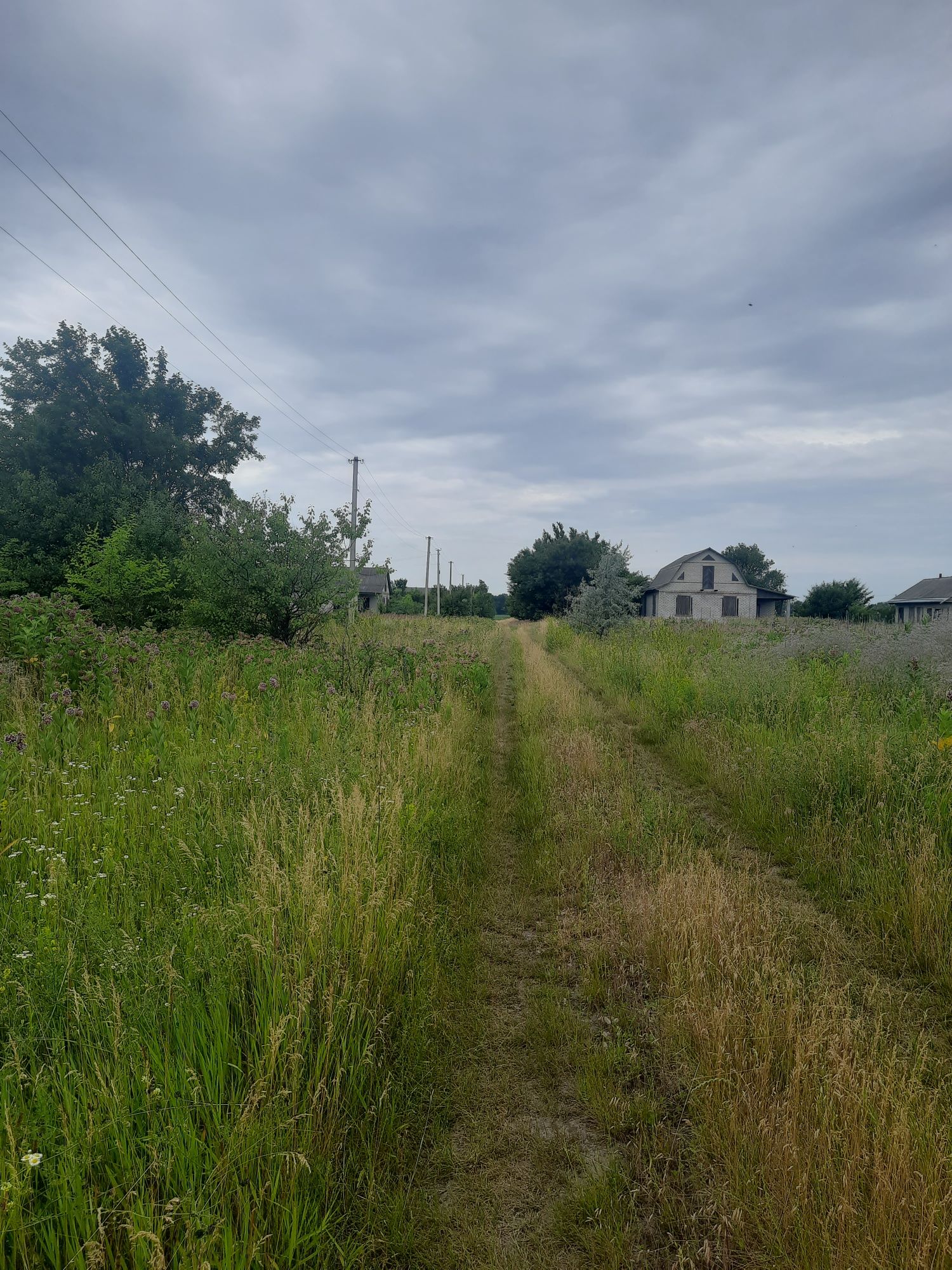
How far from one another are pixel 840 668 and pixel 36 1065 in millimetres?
10863

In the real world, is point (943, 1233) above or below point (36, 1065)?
below

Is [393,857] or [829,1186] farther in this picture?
[393,857]

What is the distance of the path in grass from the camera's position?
78.8 inches

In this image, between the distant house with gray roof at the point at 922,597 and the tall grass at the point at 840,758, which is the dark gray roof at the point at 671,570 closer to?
the distant house with gray roof at the point at 922,597

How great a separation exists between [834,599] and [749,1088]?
60.9 meters

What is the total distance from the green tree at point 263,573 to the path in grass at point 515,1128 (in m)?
9.43

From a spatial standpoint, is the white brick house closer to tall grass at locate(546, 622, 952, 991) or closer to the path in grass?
tall grass at locate(546, 622, 952, 991)

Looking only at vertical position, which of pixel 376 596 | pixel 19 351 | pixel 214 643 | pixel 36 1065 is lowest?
pixel 36 1065

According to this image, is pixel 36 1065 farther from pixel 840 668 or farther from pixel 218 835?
pixel 840 668

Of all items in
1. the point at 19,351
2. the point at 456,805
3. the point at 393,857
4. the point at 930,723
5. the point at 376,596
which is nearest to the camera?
the point at 393,857

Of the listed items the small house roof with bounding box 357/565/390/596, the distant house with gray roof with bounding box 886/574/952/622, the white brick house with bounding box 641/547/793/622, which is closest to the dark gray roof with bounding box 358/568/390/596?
the small house roof with bounding box 357/565/390/596

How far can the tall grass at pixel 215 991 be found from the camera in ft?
5.63

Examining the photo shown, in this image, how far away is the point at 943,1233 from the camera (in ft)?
5.69

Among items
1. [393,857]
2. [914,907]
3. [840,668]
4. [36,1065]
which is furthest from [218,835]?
[840,668]
